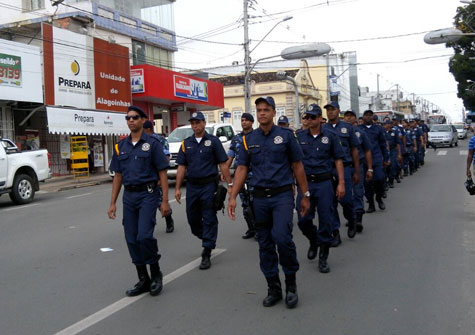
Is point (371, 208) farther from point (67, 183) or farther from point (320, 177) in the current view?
point (67, 183)

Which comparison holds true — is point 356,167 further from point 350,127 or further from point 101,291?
point 101,291

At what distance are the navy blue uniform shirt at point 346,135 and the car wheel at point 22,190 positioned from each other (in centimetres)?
926

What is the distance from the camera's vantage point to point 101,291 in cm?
505

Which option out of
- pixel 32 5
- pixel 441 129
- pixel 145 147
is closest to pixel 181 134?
pixel 145 147

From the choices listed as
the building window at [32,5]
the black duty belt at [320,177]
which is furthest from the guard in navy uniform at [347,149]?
the building window at [32,5]

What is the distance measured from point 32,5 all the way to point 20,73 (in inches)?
344

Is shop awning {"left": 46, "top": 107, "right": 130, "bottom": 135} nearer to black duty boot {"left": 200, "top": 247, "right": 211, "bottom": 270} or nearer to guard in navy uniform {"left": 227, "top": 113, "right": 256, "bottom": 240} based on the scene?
guard in navy uniform {"left": 227, "top": 113, "right": 256, "bottom": 240}

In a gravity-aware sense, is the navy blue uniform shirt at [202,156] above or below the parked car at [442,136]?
below

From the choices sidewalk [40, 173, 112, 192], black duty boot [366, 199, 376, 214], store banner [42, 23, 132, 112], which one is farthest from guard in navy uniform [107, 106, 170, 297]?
store banner [42, 23, 132, 112]

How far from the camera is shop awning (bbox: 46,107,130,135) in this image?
744 inches

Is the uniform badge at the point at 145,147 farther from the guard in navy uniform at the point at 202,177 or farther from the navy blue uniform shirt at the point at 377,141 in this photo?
the navy blue uniform shirt at the point at 377,141

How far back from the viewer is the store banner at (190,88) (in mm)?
27078

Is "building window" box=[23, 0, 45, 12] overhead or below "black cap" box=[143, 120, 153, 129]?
overhead

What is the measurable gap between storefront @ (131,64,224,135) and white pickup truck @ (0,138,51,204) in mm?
11463
